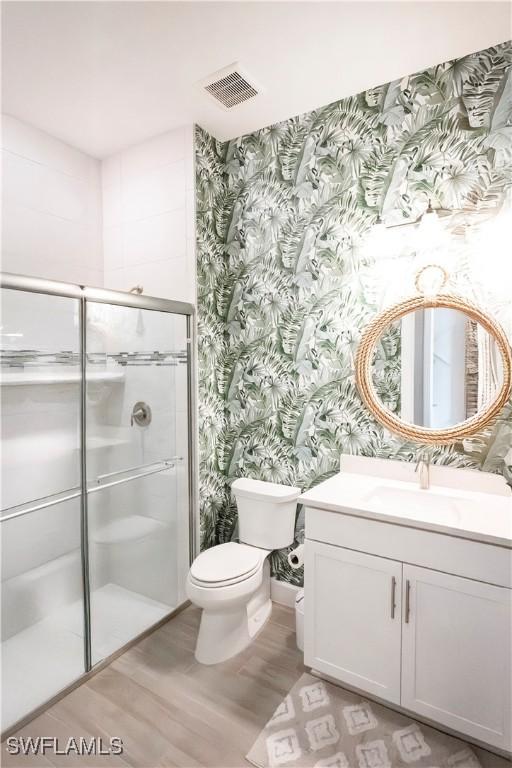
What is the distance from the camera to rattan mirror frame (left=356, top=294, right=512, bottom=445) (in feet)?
5.93

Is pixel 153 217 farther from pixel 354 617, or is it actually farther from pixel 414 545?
pixel 354 617

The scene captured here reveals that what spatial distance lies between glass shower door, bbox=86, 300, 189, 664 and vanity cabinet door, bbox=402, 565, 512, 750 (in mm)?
1287

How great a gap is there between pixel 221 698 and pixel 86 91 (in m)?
2.81

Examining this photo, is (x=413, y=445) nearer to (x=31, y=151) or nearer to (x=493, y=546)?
(x=493, y=546)

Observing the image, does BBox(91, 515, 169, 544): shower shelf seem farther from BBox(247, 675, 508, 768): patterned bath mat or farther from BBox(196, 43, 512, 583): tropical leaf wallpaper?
BBox(247, 675, 508, 768): patterned bath mat

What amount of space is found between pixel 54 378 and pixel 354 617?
5.15 feet

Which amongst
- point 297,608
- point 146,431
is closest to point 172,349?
point 146,431

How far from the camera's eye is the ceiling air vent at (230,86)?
1950 mm

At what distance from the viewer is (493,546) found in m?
1.44

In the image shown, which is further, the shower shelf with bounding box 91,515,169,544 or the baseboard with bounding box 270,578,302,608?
the baseboard with bounding box 270,578,302,608

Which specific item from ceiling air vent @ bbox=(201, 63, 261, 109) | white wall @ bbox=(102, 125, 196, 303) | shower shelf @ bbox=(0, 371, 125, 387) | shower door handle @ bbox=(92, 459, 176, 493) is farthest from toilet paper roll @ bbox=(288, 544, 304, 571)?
ceiling air vent @ bbox=(201, 63, 261, 109)

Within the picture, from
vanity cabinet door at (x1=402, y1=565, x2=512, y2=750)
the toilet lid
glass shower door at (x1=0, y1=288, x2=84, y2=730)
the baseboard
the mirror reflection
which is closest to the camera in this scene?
vanity cabinet door at (x1=402, y1=565, x2=512, y2=750)

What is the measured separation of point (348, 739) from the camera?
5.11 feet

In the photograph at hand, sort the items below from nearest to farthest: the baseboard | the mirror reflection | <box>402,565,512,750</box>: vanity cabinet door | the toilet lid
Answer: <box>402,565,512,750</box>: vanity cabinet door
the mirror reflection
the toilet lid
the baseboard
